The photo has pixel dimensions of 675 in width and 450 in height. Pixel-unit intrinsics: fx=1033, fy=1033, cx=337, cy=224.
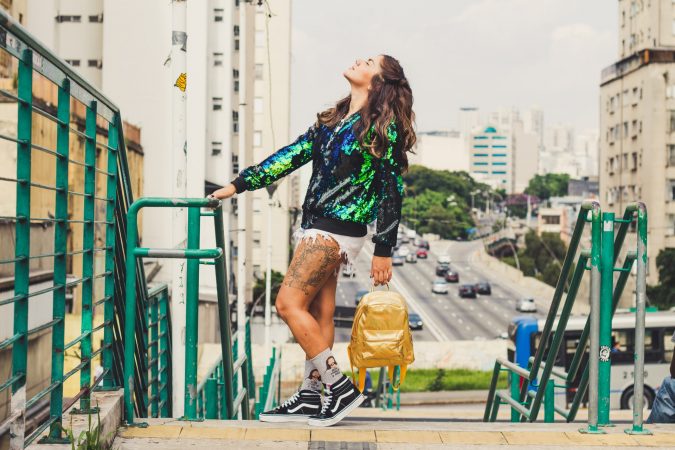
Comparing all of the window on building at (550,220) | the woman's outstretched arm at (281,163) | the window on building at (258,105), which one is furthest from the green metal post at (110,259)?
the window on building at (550,220)

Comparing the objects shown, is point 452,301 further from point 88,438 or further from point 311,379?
point 88,438

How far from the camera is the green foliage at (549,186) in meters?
186

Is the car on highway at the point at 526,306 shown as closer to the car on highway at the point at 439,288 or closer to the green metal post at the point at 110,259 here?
the car on highway at the point at 439,288

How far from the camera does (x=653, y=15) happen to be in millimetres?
80250

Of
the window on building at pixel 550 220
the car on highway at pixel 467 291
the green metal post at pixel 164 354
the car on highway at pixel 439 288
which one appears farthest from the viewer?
the window on building at pixel 550 220

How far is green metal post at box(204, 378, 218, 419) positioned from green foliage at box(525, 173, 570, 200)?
18167 cm

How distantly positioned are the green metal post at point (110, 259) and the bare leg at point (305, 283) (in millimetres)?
→ 810

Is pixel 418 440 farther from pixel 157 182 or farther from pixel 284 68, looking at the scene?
pixel 284 68

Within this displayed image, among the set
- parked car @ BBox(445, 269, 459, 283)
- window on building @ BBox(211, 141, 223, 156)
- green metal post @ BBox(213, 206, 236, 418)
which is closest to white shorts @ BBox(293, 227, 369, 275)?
green metal post @ BBox(213, 206, 236, 418)

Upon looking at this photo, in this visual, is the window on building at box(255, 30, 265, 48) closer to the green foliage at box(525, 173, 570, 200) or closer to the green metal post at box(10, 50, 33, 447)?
the green metal post at box(10, 50, 33, 447)

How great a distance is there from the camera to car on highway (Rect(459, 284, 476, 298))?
8606cm

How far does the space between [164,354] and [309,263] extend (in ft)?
7.55

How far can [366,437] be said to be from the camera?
4.63 m

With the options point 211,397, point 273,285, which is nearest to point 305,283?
point 211,397
